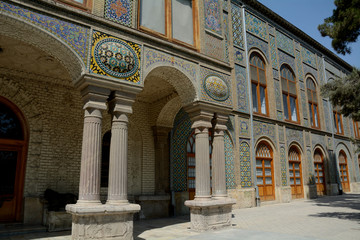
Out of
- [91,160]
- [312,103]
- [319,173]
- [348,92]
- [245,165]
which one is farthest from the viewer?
[312,103]

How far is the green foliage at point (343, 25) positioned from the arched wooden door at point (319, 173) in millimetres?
8879

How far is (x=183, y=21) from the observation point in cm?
867

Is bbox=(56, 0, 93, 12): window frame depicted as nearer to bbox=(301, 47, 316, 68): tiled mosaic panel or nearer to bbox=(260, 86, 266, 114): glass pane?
bbox=(260, 86, 266, 114): glass pane

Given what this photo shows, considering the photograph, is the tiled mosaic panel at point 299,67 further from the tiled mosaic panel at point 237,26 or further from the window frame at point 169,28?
the window frame at point 169,28

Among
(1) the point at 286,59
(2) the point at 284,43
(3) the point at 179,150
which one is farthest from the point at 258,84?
(3) the point at 179,150

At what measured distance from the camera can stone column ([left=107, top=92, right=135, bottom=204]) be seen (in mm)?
6133

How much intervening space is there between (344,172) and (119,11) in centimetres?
2012

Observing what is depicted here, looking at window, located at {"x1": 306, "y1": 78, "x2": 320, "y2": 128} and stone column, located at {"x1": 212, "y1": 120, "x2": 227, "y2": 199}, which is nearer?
stone column, located at {"x1": 212, "y1": 120, "x2": 227, "y2": 199}

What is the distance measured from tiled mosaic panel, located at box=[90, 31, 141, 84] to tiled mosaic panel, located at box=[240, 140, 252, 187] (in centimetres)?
754

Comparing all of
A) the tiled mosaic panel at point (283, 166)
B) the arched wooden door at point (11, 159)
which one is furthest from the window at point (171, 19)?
the tiled mosaic panel at point (283, 166)

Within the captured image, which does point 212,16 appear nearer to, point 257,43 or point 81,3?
point 81,3

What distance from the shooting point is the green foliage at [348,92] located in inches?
425

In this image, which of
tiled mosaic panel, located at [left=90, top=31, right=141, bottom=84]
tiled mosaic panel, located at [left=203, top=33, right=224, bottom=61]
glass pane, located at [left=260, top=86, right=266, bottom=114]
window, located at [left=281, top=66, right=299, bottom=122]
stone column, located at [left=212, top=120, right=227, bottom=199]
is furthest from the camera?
window, located at [left=281, top=66, right=299, bottom=122]

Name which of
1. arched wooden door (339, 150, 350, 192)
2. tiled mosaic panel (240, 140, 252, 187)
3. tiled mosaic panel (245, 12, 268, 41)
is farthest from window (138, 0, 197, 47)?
arched wooden door (339, 150, 350, 192)
